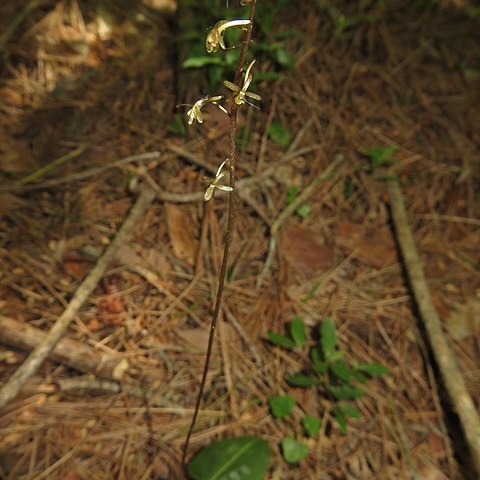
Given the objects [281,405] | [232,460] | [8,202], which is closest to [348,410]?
[281,405]

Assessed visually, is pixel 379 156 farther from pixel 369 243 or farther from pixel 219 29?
pixel 219 29

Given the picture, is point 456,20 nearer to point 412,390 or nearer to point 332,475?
point 412,390

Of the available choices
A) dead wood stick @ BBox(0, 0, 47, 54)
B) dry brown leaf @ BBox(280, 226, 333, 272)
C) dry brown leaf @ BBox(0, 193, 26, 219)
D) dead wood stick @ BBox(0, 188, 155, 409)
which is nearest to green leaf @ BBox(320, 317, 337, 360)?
dry brown leaf @ BBox(280, 226, 333, 272)

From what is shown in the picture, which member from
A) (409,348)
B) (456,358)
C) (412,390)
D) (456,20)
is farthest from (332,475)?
(456,20)

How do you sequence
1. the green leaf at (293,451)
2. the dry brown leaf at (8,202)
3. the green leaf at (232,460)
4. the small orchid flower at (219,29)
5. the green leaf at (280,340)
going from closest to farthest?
the small orchid flower at (219,29) < the green leaf at (232,460) < the green leaf at (293,451) < the green leaf at (280,340) < the dry brown leaf at (8,202)

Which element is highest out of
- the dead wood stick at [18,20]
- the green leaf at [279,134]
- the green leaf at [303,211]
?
the dead wood stick at [18,20]

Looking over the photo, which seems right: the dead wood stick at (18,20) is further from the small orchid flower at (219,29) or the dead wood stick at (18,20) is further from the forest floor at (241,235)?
the small orchid flower at (219,29)

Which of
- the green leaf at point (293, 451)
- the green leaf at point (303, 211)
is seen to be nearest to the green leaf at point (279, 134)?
the green leaf at point (303, 211)
